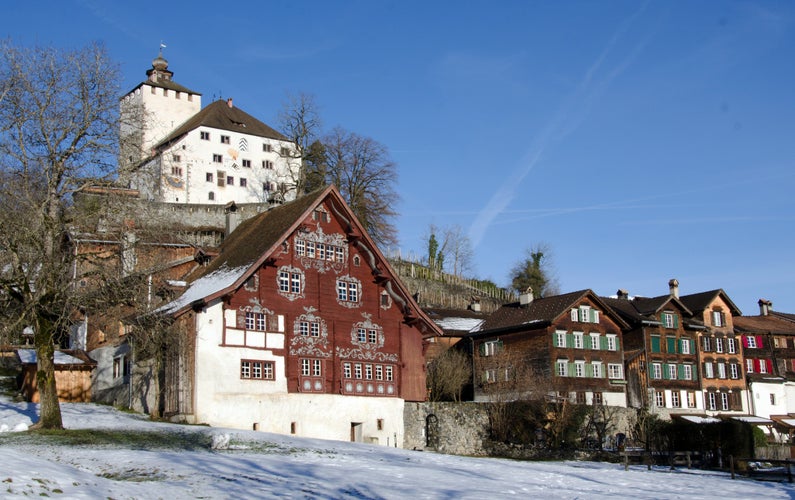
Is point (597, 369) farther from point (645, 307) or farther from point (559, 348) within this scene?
point (645, 307)

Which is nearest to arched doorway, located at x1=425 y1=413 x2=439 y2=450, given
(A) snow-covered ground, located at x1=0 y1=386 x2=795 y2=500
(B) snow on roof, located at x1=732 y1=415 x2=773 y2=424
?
(A) snow-covered ground, located at x1=0 y1=386 x2=795 y2=500

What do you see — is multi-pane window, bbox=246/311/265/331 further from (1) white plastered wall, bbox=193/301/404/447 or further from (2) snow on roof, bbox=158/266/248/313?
(2) snow on roof, bbox=158/266/248/313

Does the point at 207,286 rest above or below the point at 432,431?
above

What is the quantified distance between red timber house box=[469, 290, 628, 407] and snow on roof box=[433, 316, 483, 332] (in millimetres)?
1909

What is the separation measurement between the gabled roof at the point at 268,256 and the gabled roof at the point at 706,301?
29648 millimetres

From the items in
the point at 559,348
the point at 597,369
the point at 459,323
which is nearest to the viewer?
the point at 559,348

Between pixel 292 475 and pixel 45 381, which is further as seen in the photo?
pixel 45 381

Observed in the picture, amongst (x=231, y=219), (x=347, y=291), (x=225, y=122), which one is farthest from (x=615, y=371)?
(x=225, y=122)

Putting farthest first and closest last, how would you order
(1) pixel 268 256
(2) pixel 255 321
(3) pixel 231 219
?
(3) pixel 231 219 < (1) pixel 268 256 < (2) pixel 255 321

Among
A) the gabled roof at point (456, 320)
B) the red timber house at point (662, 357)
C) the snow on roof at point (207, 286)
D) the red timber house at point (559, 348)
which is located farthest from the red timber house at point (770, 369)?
the snow on roof at point (207, 286)

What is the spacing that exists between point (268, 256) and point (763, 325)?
174 feet

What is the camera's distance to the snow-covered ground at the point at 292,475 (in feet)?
71.5

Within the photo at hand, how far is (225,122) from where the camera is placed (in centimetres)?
9450

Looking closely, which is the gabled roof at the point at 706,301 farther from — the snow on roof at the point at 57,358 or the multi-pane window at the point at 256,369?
the snow on roof at the point at 57,358
